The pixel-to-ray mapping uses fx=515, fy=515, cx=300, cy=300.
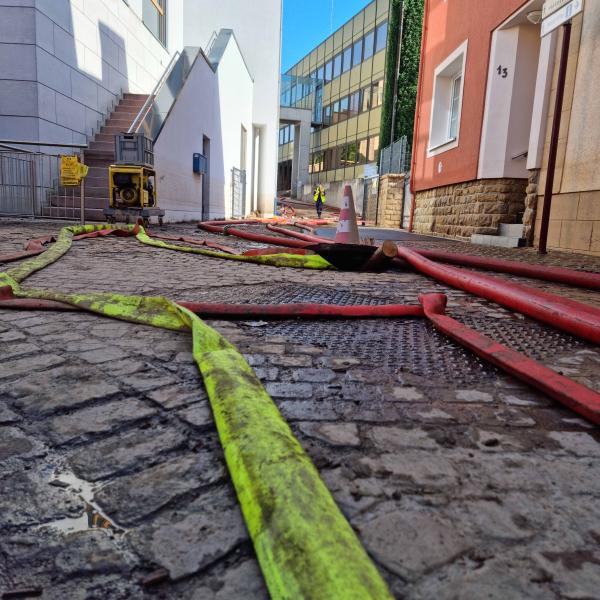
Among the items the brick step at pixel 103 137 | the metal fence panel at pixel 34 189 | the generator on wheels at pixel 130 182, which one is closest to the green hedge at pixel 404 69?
the brick step at pixel 103 137

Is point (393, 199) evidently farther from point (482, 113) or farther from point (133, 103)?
point (133, 103)

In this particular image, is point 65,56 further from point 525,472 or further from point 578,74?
point 525,472

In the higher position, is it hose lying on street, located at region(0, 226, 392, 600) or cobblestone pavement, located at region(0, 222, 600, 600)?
hose lying on street, located at region(0, 226, 392, 600)

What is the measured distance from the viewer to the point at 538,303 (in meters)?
2.90

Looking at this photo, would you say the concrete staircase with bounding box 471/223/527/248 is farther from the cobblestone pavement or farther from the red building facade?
the cobblestone pavement

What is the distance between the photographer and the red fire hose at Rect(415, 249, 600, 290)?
4086 millimetres

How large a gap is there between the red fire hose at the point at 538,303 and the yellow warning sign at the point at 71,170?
24.6ft

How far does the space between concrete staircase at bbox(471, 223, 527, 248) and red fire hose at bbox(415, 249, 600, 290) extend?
3557mm

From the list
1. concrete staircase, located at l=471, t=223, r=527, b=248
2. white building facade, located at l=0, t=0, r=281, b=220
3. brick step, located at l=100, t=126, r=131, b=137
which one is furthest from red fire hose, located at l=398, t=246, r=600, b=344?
brick step, located at l=100, t=126, r=131, b=137

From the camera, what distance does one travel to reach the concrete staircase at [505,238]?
8.43 m

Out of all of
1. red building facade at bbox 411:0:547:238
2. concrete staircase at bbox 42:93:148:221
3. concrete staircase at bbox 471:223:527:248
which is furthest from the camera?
concrete staircase at bbox 42:93:148:221

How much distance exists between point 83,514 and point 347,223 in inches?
222

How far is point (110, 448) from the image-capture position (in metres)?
1.42

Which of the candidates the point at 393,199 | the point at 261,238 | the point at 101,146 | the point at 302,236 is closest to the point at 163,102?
the point at 101,146
